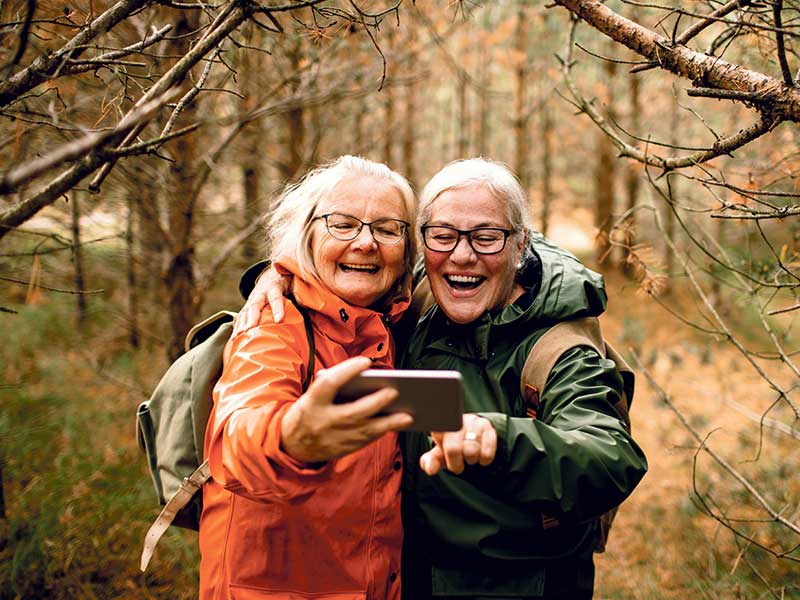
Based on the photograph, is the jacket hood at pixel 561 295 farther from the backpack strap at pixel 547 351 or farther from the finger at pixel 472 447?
the finger at pixel 472 447

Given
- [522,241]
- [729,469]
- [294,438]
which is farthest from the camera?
[729,469]

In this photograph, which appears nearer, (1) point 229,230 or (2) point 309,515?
(2) point 309,515

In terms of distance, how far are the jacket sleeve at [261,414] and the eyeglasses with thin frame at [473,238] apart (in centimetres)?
66

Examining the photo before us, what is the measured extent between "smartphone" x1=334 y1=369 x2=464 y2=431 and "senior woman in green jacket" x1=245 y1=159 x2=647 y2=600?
151 millimetres

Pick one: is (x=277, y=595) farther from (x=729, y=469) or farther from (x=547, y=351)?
(x=729, y=469)

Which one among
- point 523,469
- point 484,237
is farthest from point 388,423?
point 484,237

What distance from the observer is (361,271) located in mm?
2211

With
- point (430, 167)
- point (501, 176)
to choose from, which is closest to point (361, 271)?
point (501, 176)

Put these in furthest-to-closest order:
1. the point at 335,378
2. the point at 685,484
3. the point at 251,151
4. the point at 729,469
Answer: the point at 685,484 < the point at 251,151 < the point at 729,469 < the point at 335,378

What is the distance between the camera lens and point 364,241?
2.15 meters

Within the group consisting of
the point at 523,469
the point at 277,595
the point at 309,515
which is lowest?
the point at 277,595

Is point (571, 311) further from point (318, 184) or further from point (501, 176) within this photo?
point (318, 184)

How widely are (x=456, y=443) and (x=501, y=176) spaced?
1.28 meters

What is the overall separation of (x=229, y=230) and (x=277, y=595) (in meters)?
4.75
